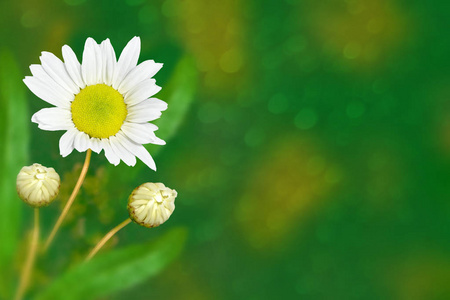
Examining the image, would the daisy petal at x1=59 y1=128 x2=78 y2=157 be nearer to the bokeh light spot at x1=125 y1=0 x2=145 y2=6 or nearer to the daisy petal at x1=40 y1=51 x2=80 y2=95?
the daisy petal at x1=40 y1=51 x2=80 y2=95

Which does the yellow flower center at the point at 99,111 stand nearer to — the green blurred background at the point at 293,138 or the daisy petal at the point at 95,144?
the daisy petal at the point at 95,144

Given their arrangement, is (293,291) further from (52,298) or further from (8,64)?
(8,64)

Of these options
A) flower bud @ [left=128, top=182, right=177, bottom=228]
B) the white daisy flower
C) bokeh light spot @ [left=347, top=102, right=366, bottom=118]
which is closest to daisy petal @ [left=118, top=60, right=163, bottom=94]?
the white daisy flower

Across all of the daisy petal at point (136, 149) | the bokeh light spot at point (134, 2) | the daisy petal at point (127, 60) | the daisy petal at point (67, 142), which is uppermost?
the bokeh light spot at point (134, 2)

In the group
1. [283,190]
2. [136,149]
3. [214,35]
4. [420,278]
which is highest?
[214,35]

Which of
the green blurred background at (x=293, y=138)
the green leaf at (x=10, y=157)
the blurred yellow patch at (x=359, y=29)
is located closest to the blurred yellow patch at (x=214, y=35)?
the green blurred background at (x=293, y=138)

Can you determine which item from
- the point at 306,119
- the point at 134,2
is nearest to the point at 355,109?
the point at 306,119

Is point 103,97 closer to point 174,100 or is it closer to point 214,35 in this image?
point 174,100
